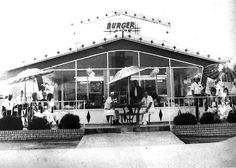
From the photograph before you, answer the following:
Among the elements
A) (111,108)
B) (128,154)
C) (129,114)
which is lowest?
(128,154)

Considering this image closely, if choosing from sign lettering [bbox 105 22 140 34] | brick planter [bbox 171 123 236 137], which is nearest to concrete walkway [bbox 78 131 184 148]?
brick planter [bbox 171 123 236 137]

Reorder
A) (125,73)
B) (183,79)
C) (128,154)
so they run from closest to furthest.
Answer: (128,154) < (125,73) < (183,79)

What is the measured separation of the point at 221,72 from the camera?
25.0ft

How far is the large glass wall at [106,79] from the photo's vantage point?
289 inches

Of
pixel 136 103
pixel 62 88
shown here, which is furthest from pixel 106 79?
pixel 62 88

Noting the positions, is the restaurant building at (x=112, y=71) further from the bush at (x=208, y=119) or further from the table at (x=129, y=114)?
the bush at (x=208, y=119)

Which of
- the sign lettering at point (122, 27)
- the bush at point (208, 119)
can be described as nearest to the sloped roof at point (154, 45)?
the sign lettering at point (122, 27)

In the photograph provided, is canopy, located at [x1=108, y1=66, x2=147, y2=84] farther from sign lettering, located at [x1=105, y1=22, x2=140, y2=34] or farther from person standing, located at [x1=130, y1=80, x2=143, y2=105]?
sign lettering, located at [x1=105, y1=22, x2=140, y2=34]

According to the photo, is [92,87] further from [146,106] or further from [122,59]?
[146,106]

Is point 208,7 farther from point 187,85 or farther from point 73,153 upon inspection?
point 73,153

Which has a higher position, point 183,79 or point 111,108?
point 183,79

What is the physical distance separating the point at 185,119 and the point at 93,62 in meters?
2.64

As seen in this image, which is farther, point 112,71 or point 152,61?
point 152,61

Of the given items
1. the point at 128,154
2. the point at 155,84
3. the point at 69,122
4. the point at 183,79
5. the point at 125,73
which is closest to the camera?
the point at 128,154
